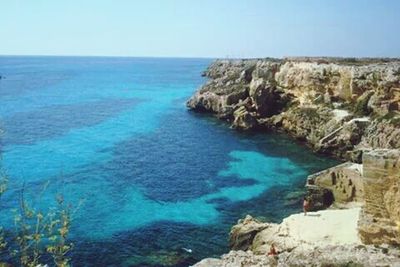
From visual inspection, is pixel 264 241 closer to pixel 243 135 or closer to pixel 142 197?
pixel 142 197

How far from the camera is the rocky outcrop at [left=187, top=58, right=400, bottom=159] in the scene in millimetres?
57844

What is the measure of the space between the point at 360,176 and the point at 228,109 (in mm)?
47493

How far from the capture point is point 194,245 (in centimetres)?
3338

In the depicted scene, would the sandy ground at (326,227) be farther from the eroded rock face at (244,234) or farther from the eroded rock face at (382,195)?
the eroded rock face at (382,195)

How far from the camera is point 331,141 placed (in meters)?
59.0

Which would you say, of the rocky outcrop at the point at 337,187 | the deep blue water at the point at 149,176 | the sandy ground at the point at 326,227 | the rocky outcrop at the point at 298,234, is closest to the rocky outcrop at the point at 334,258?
the rocky outcrop at the point at 298,234

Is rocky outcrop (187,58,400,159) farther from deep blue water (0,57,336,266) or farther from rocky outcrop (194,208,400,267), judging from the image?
rocky outcrop (194,208,400,267)

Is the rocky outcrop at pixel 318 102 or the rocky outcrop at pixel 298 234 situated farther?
the rocky outcrop at pixel 318 102

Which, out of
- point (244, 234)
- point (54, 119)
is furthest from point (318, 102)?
point (54, 119)

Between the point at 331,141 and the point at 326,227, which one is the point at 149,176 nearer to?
the point at 326,227

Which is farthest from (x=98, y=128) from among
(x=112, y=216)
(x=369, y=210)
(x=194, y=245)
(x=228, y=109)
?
(x=369, y=210)

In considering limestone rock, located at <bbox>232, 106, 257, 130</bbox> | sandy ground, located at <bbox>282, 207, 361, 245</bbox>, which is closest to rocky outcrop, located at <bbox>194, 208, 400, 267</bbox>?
sandy ground, located at <bbox>282, 207, 361, 245</bbox>

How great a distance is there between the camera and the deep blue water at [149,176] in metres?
34.4

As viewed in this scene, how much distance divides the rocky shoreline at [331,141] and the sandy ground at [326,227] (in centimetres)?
7
